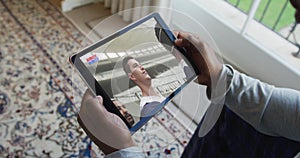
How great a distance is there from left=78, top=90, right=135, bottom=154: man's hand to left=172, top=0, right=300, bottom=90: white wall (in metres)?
0.83

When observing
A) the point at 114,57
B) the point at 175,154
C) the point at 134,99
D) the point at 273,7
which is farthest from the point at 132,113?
the point at 273,7

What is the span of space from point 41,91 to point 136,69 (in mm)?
858

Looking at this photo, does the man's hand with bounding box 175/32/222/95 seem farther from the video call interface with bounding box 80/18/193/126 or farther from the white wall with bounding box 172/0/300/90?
the white wall with bounding box 172/0/300/90

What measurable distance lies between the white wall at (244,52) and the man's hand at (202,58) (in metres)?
0.64

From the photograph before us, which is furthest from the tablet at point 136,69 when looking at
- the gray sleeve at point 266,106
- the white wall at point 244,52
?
the white wall at point 244,52

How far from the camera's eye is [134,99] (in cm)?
60

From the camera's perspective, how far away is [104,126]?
1.82 feet

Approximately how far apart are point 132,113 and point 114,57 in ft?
0.45

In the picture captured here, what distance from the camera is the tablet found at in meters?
0.57

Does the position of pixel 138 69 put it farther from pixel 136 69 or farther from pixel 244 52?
pixel 244 52

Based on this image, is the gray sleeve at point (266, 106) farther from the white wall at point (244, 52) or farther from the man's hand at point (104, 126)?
the white wall at point (244, 52)

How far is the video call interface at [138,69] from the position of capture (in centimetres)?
58

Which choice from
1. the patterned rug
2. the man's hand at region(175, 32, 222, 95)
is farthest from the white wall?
the man's hand at region(175, 32, 222, 95)

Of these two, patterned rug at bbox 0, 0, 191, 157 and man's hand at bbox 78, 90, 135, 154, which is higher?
man's hand at bbox 78, 90, 135, 154
